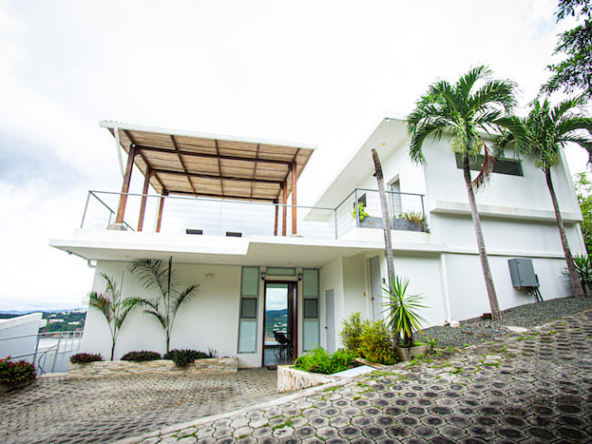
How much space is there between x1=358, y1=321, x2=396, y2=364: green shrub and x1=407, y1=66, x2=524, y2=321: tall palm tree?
2.83 meters

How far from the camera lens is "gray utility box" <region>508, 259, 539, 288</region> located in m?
7.09

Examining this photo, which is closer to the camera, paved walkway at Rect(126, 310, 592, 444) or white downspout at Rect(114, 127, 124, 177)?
paved walkway at Rect(126, 310, 592, 444)

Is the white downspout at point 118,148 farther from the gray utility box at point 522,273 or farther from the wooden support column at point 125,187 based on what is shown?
the gray utility box at point 522,273

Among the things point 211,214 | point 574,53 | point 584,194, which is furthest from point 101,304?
point 584,194

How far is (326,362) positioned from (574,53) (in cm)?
704

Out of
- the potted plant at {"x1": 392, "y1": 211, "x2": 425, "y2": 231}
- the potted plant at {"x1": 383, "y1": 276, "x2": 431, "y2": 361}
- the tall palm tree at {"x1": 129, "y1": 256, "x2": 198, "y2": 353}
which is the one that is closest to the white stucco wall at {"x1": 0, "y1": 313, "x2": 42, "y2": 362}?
the tall palm tree at {"x1": 129, "y1": 256, "x2": 198, "y2": 353}

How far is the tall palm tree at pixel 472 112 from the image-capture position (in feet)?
19.6

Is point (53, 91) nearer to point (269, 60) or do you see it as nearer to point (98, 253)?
A: point (98, 253)

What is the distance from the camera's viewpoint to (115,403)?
4938mm

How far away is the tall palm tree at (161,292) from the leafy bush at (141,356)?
0.46 meters

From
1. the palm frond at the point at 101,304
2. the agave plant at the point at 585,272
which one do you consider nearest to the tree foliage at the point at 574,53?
the agave plant at the point at 585,272

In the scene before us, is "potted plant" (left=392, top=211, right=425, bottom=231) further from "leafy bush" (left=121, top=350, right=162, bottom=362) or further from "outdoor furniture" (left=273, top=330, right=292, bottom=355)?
"leafy bush" (left=121, top=350, right=162, bottom=362)

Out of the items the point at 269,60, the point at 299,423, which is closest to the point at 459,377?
the point at 299,423

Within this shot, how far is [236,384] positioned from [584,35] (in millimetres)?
9379
